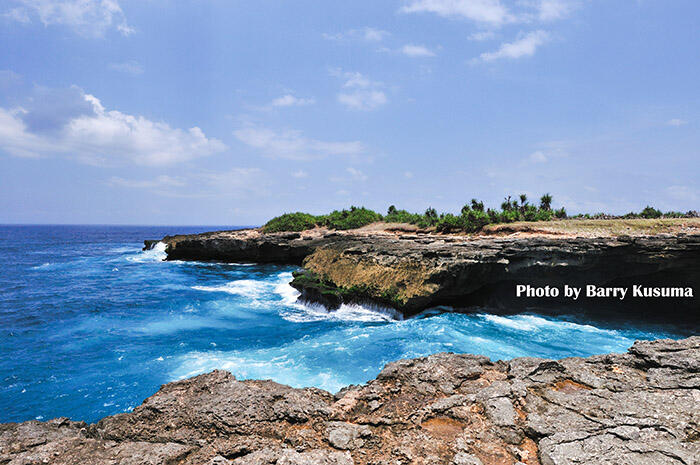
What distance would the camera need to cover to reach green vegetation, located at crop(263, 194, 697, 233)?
84.7 feet

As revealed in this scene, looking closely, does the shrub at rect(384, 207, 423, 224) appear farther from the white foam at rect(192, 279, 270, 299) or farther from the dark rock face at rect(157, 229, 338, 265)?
the white foam at rect(192, 279, 270, 299)

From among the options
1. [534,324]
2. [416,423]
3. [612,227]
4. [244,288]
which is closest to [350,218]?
[244,288]

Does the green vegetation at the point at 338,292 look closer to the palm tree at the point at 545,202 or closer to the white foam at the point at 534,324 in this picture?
the white foam at the point at 534,324

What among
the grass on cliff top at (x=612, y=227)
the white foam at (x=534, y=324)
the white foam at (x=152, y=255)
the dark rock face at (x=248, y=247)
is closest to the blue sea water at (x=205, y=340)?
the white foam at (x=534, y=324)

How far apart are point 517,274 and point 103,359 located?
59.6 ft

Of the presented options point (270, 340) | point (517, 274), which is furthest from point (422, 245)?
point (270, 340)

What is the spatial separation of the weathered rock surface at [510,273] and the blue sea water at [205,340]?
1.18 meters

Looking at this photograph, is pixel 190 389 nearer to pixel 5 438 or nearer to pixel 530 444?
pixel 5 438

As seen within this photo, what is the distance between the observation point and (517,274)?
16.5 m

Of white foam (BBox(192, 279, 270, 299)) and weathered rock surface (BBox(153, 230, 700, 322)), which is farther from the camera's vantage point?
white foam (BBox(192, 279, 270, 299))

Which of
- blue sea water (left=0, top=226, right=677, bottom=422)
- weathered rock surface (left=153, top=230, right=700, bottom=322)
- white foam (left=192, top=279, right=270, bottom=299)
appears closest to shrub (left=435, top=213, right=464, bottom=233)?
weathered rock surface (left=153, top=230, right=700, bottom=322)

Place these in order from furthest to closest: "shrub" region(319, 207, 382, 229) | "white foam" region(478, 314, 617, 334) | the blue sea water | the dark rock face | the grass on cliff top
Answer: "shrub" region(319, 207, 382, 229) < the dark rock face < the grass on cliff top < "white foam" region(478, 314, 617, 334) < the blue sea water

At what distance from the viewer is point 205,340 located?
39.8 ft

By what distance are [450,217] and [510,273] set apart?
11.6 meters
